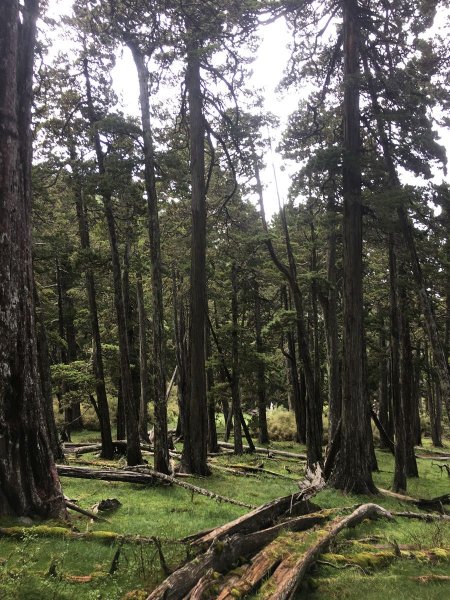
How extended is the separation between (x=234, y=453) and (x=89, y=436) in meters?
10.8

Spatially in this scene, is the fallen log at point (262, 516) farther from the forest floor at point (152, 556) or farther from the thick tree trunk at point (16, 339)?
the thick tree trunk at point (16, 339)

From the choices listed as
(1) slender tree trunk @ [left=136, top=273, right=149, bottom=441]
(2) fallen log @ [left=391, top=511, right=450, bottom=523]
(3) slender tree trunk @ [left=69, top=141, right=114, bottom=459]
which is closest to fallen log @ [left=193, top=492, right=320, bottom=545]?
(2) fallen log @ [left=391, top=511, right=450, bottom=523]

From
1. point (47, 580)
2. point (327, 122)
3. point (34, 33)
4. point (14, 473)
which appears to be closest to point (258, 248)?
point (327, 122)

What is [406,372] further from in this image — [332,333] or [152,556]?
[152,556]

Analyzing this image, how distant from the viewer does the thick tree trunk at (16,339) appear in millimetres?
6812

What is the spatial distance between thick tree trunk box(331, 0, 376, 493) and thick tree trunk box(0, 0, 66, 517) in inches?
369

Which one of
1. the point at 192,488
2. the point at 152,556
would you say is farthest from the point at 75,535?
the point at 192,488

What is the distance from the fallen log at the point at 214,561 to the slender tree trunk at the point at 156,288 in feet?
28.3

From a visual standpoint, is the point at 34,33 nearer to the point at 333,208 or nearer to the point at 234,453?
the point at 333,208

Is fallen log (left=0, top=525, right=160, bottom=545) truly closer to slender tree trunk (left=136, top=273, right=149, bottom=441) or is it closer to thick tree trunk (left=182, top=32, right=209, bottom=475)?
thick tree trunk (left=182, top=32, right=209, bottom=475)

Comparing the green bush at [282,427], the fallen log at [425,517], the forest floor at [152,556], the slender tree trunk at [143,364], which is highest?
the slender tree trunk at [143,364]

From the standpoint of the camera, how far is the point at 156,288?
1561 centimetres

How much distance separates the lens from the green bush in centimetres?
3325

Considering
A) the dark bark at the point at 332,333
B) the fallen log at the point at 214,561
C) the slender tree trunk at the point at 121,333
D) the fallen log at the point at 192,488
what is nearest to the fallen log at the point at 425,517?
the fallen log at the point at 192,488
